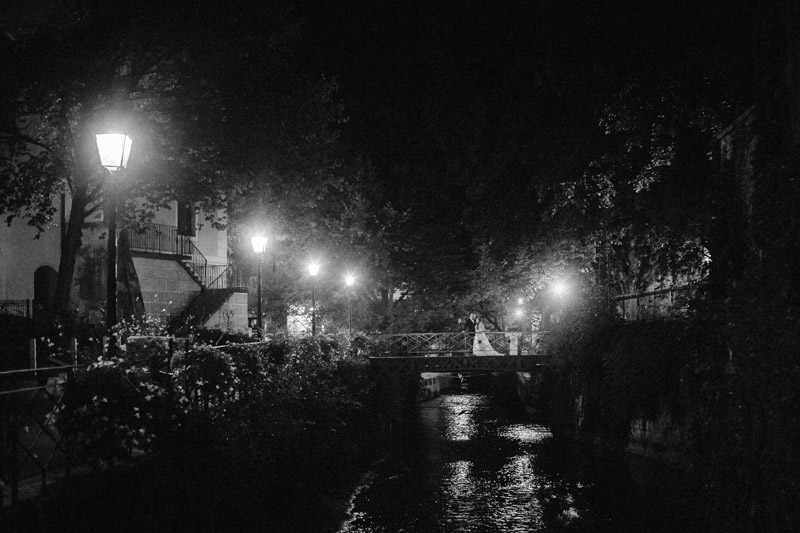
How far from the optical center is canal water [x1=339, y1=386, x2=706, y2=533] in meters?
14.7

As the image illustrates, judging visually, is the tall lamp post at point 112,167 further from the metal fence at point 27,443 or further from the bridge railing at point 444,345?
the bridge railing at point 444,345

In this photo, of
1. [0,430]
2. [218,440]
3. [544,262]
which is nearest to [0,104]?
[218,440]

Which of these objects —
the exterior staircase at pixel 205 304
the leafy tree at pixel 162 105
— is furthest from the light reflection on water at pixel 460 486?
the exterior staircase at pixel 205 304

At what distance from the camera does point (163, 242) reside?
101 feet

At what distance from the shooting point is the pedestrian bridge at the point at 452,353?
2994 cm

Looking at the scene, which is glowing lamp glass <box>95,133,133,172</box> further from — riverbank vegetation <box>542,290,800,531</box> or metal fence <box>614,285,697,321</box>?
metal fence <box>614,285,697,321</box>

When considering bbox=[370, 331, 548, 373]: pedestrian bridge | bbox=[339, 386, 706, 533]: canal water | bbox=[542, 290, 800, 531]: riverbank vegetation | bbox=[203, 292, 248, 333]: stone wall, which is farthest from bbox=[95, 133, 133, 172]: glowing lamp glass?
bbox=[203, 292, 248, 333]: stone wall

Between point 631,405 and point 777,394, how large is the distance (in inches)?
489

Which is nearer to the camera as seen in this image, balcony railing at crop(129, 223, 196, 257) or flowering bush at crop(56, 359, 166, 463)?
flowering bush at crop(56, 359, 166, 463)

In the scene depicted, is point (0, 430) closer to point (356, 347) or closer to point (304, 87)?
point (304, 87)

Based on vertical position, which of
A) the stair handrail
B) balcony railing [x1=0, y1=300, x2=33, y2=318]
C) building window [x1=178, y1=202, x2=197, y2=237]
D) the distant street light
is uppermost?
building window [x1=178, y1=202, x2=197, y2=237]

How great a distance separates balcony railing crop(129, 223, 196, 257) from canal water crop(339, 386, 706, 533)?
13504mm

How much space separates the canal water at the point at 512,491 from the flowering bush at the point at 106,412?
644 cm

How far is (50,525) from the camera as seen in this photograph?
6.99m
